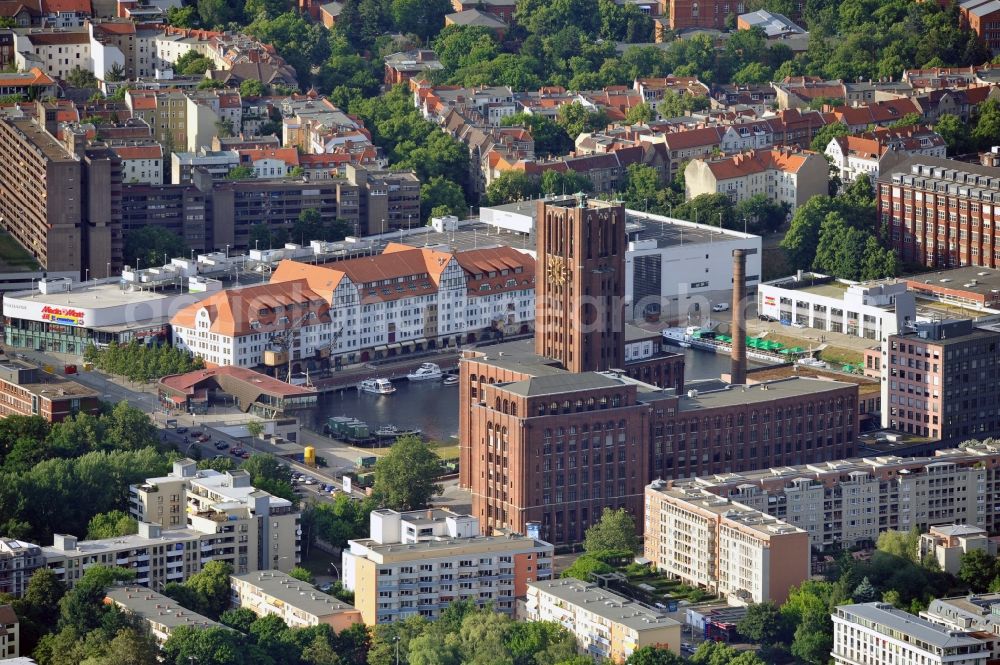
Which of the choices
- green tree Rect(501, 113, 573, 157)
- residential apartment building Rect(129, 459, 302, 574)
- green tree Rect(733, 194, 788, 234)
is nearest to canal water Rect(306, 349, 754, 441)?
residential apartment building Rect(129, 459, 302, 574)

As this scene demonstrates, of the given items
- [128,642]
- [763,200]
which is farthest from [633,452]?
[763,200]

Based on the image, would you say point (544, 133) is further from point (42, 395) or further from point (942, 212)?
point (42, 395)

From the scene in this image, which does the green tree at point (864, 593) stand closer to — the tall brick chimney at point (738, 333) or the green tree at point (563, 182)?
the tall brick chimney at point (738, 333)

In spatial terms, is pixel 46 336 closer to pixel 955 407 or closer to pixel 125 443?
pixel 125 443

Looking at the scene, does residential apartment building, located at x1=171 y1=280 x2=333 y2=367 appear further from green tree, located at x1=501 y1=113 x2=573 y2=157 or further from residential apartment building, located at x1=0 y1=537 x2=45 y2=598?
green tree, located at x1=501 y1=113 x2=573 y2=157

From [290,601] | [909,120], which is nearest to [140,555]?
[290,601]

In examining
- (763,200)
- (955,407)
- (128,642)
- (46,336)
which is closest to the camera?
(128,642)
